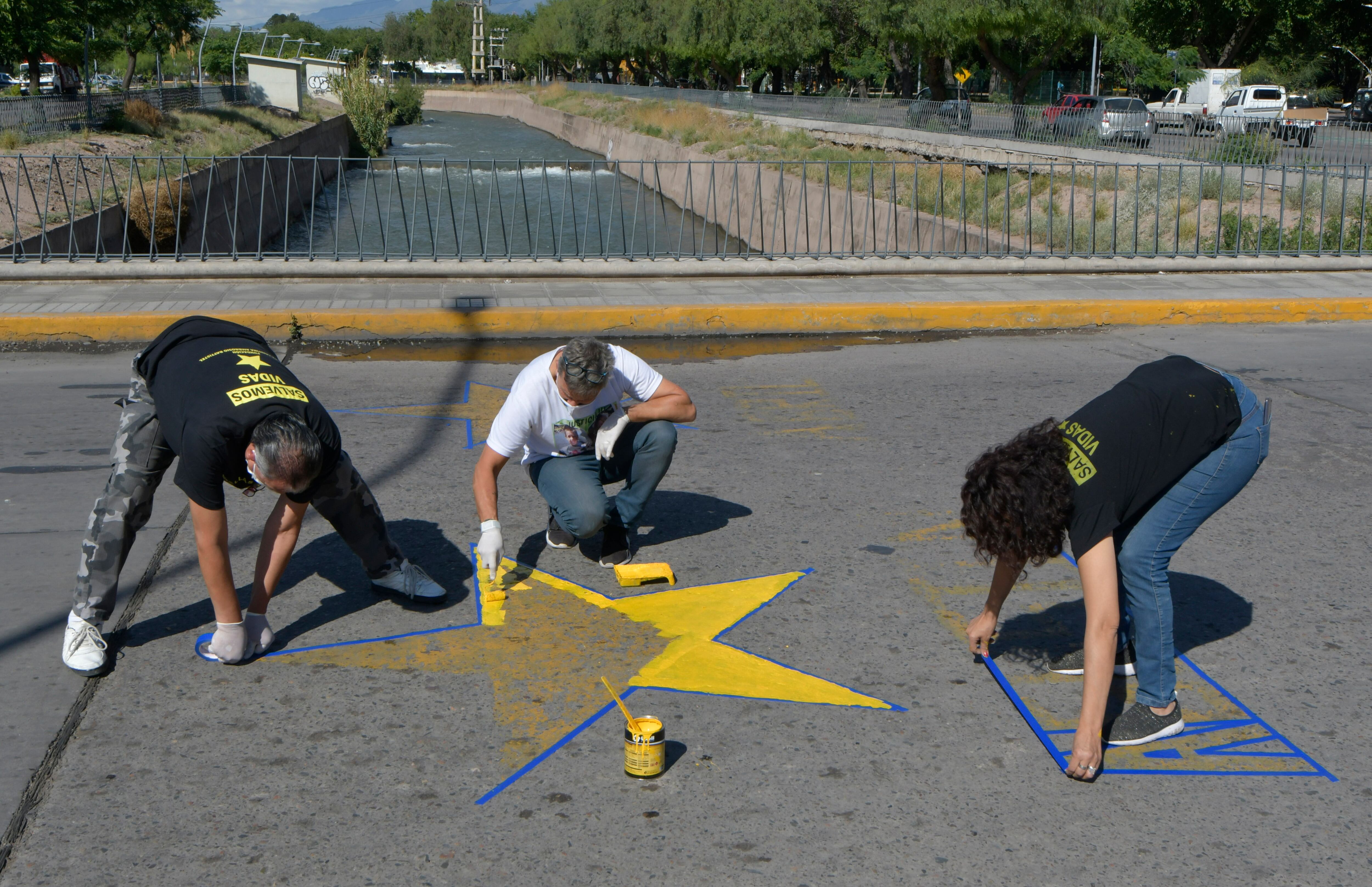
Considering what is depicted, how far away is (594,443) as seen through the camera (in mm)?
5203

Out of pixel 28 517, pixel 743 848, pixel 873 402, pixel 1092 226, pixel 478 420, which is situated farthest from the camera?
pixel 1092 226

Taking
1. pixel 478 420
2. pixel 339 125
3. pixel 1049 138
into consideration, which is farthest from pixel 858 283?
pixel 339 125

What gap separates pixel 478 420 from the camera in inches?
295

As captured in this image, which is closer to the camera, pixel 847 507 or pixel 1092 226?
pixel 847 507

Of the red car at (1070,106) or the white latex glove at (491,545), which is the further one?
the red car at (1070,106)

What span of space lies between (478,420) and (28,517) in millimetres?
2691

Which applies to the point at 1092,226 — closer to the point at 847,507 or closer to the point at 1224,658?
the point at 847,507

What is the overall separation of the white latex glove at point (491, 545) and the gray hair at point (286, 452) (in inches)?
36.9

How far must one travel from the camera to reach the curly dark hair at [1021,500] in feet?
10.2

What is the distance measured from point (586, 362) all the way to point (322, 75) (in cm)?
10171

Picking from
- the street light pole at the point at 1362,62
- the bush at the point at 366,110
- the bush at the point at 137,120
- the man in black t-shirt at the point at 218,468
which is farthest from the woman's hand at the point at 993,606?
the street light pole at the point at 1362,62

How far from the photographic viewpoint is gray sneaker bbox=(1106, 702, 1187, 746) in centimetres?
368

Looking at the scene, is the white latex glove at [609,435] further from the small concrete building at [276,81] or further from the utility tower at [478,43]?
the utility tower at [478,43]

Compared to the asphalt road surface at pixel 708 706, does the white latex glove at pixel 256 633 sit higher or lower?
higher
